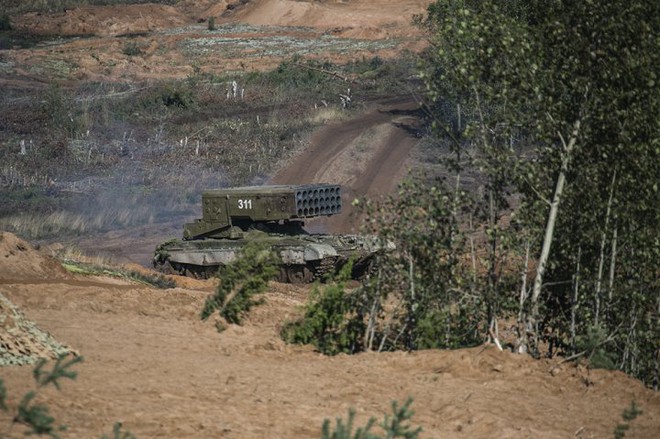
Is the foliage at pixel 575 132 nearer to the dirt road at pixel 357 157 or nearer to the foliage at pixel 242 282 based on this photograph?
the foliage at pixel 242 282

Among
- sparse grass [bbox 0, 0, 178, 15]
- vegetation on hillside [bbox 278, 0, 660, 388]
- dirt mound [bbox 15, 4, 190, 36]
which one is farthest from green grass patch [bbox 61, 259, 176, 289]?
sparse grass [bbox 0, 0, 178, 15]

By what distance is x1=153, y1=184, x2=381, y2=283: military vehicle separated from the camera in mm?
25859

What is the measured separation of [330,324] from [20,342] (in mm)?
4288

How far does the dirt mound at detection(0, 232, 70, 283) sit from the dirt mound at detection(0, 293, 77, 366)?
9676 millimetres

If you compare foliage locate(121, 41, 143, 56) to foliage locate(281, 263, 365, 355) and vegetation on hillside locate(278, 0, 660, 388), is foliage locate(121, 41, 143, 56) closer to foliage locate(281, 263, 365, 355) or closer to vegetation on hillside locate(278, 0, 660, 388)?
foliage locate(281, 263, 365, 355)

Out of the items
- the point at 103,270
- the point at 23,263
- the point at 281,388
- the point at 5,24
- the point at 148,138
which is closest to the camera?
the point at 281,388

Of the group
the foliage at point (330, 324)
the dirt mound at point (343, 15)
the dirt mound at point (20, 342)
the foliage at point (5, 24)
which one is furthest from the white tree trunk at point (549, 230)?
the foliage at point (5, 24)

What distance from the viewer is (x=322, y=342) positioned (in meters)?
15.2

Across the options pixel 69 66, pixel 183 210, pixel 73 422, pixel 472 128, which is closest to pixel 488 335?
pixel 472 128

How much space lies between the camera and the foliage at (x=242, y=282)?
52.3 ft

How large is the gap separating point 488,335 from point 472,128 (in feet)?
8.70

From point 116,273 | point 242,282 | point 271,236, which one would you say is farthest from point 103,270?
point 242,282

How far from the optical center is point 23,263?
2317 cm

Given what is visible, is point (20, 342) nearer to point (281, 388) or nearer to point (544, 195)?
point (281, 388)
